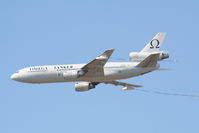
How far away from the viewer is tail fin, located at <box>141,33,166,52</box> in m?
83.4

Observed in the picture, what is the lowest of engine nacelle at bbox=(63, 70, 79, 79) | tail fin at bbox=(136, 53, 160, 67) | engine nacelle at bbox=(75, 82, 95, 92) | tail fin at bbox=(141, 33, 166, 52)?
engine nacelle at bbox=(75, 82, 95, 92)

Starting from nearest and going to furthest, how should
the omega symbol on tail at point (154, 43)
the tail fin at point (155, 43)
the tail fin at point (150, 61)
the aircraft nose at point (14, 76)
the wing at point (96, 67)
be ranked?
the tail fin at point (150, 61) < the wing at point (96, 67) < the tail fin at point (155, 43) < the omega symbol on tail at point (154, 43) < the aircraft nose at point (14, 76)

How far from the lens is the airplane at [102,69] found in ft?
260

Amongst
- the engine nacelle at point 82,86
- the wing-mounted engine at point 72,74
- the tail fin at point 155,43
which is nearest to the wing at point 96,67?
the wing-mounted engine at point 72,74

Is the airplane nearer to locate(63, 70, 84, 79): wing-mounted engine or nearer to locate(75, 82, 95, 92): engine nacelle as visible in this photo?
locate(63, 70, 84, 79): wing-mounted engine

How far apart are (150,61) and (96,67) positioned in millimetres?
7321

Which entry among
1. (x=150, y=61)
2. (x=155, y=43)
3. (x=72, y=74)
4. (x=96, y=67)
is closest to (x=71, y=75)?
(x=72, y=74)

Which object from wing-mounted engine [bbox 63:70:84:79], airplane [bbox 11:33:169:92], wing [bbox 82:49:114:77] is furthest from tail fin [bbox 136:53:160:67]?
wing-mounted engine [bbox 63:70:84:79]

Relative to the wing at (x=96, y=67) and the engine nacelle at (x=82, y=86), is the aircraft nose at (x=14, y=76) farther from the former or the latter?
the wing at (x=96, y=67)

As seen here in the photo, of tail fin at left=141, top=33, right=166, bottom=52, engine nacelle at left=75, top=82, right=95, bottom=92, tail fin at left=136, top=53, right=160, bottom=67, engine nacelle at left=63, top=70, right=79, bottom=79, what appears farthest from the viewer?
engine nacelle at left=75, top=82, right=95, bottom=92

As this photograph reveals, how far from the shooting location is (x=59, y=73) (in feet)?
269

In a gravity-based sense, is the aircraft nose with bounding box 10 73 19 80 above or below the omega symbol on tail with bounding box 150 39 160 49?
below

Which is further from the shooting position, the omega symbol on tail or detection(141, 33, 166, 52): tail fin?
the omega symbol on tail

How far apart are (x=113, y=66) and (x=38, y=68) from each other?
1042 centimetres
